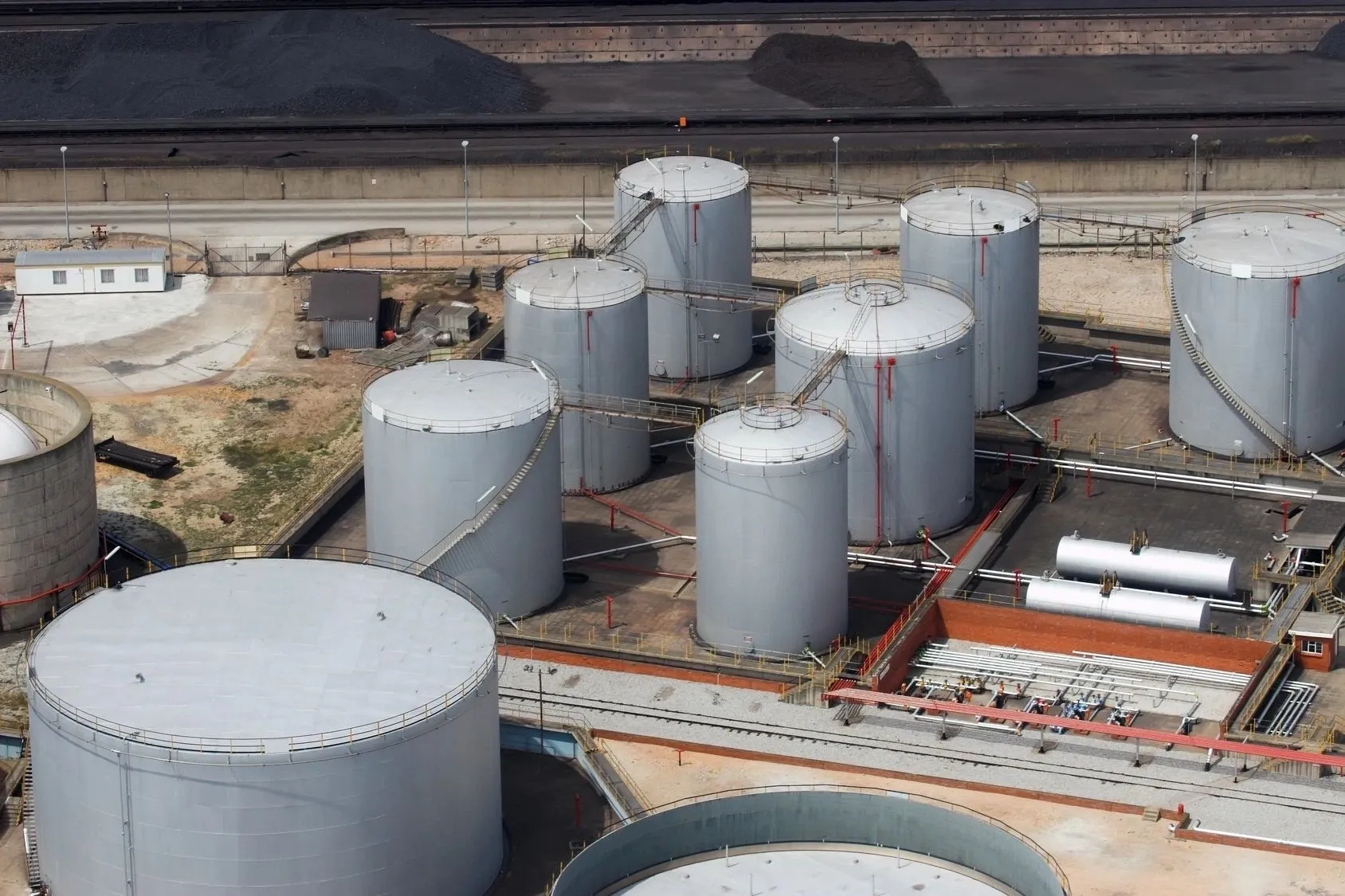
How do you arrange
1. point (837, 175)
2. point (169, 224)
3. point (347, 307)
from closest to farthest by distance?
1. point (347, 307)
2. point (169, 224)
3. point (837, 175)

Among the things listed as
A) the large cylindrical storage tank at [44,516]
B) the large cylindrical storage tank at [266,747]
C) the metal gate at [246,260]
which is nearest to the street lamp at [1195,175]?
the metal gate at [246,260]

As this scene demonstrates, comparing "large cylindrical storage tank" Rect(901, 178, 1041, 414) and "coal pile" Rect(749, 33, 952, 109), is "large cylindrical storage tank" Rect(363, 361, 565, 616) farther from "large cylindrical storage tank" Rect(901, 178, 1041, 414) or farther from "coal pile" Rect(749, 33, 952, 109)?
"coal pile" Rect(749, 33, 952, 109)

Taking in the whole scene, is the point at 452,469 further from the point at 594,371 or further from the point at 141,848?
the point at 141,848

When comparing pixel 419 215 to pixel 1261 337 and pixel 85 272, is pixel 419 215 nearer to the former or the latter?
pixel 85 272

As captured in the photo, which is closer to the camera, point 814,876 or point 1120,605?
point 814,876

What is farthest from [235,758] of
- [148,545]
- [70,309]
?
[70,309]

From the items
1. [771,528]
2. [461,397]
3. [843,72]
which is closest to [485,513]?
[461,397]

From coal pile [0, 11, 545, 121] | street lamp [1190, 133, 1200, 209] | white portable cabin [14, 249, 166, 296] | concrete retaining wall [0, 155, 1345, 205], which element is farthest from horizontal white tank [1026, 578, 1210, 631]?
coal pile [0, 11, 545, 121]
